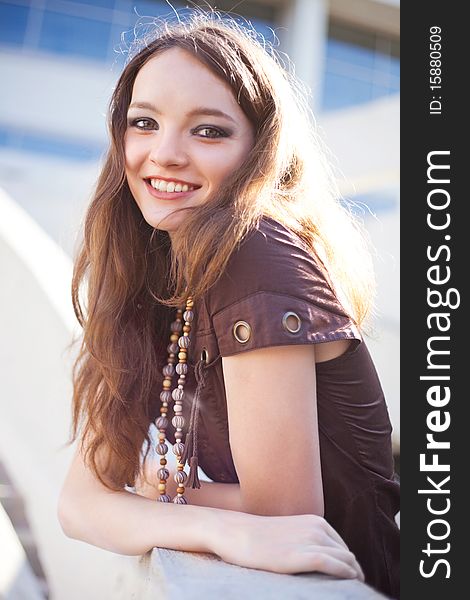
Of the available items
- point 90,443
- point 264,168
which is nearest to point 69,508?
point 90,443

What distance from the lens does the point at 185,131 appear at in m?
0.77

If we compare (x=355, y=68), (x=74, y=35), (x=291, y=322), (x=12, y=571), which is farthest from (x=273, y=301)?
(x=355, y=68)

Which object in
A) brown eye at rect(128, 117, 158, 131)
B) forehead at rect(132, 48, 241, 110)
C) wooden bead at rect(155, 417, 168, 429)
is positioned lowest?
wooden bead at rect(155, 417, 168, 429)

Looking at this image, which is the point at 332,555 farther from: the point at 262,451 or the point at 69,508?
the point at 69,508

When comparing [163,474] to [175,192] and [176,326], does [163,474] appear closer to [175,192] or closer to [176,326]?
[176,326]

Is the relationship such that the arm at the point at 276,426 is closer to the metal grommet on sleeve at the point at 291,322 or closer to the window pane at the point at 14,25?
the metal grommet on sleeve at the point at 291,322

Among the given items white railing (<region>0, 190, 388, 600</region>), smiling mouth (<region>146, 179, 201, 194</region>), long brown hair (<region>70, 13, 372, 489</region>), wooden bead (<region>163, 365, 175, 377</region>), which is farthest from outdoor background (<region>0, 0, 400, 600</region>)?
wooden bead (<region>163, 365, 175, 377</region>)

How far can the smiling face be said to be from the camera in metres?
0.77

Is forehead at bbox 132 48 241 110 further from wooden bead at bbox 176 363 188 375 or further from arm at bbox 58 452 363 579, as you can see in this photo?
arm at bbox 58 452 363 579

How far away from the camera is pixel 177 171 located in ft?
2.57

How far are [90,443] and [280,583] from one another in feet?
1.16

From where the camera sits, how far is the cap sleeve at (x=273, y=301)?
62 cm

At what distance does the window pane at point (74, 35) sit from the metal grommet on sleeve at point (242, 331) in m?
6.13

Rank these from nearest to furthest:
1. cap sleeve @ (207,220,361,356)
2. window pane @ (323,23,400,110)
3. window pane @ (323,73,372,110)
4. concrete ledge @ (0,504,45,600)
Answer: cap sleeve @ (207,220,361,356)
concrete ledge @ (0,504,45,600)
window pane @ (323,23,400,110)
window pane @ (323,73,372,110)
